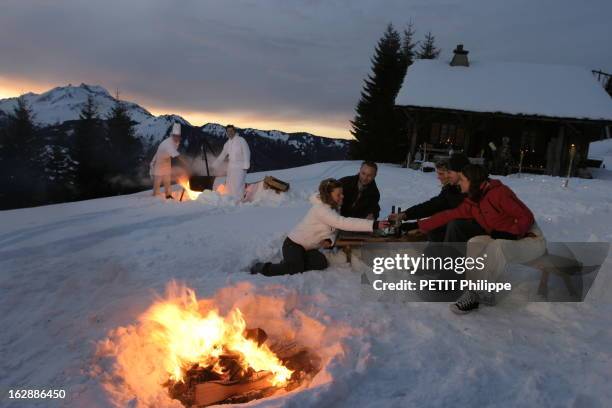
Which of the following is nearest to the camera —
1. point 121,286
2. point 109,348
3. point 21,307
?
point 109,348

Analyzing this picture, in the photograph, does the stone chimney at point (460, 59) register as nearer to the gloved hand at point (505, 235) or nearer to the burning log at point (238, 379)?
the gloved hand at point (505, 235)

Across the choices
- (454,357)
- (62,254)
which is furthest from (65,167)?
(454,357)

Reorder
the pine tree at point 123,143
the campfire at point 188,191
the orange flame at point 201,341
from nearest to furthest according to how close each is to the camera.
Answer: the orange flame at point 201,341 → the campfire at point 188,191 → the pine tree at point 123,143

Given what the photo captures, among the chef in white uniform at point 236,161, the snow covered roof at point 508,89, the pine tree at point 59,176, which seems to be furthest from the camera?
the pine tree at point 59,176

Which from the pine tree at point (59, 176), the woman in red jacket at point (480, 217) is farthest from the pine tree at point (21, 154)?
the woman in red jacket at point (480, 217)

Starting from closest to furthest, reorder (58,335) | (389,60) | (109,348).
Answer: (109,348) → (58,335) → (389,60)

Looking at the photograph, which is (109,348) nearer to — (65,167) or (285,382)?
(285,382)

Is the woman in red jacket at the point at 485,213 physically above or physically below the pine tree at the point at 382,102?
below

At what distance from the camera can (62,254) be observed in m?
5.82

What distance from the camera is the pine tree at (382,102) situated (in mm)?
28172

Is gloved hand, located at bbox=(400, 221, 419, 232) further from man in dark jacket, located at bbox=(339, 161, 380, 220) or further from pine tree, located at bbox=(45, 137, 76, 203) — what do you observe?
pine tree, located at bbox=(45, 137, 76, 203)

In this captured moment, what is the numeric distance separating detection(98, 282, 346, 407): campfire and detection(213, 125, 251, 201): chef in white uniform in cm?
609

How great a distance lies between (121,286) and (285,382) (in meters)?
2.37

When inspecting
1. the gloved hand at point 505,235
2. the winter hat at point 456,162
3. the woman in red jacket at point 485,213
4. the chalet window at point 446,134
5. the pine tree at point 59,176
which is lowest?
the pine tree at point 59,176
